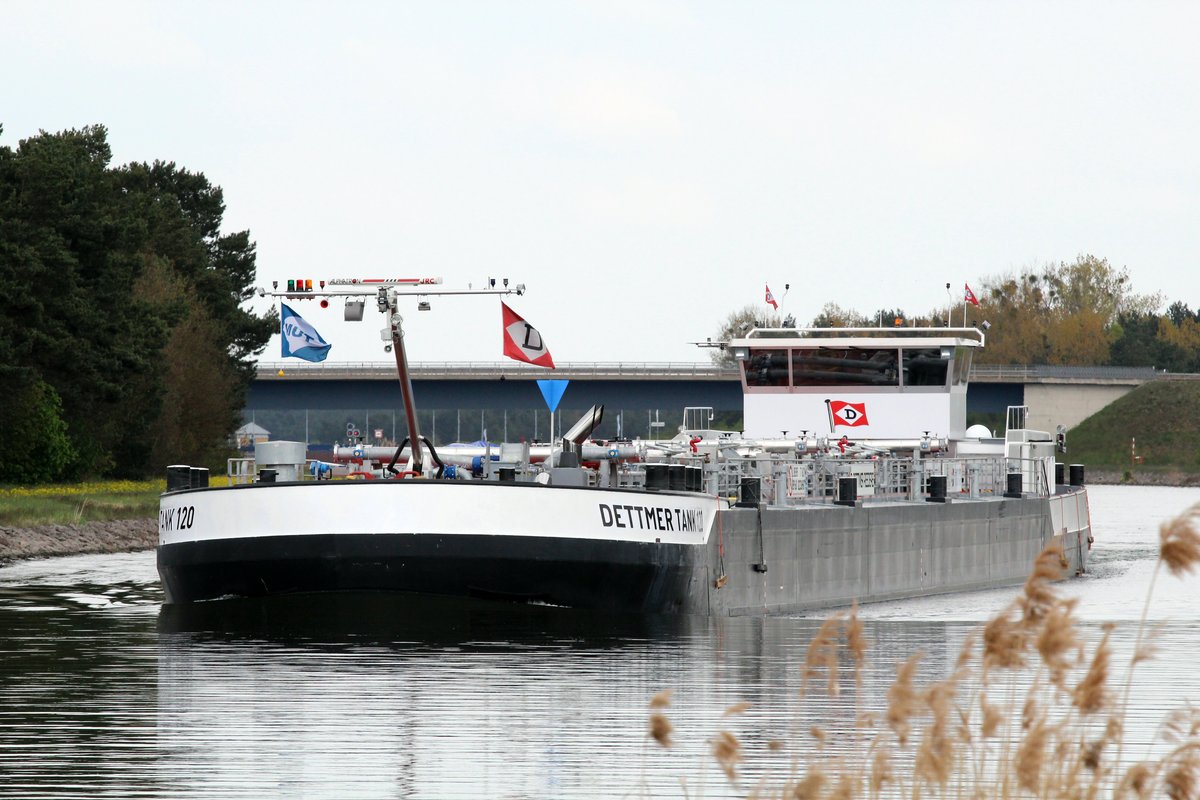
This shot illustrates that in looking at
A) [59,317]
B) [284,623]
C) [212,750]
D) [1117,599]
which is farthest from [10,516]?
[212,750]

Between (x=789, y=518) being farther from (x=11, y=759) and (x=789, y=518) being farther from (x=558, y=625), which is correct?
(x=11, y=759)

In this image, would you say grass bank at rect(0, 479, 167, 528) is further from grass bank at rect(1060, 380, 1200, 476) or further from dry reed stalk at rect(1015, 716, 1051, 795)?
grass bank at rect(1060, 380, 1200, 476)

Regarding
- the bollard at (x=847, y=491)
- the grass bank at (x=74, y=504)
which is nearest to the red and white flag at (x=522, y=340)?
the bollard at (x=847, y=491)

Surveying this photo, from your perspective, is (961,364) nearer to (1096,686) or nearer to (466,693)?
(466,693)

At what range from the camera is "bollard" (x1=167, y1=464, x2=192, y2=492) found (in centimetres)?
2509

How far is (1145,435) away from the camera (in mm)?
119562

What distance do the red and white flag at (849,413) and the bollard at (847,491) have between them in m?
8.22

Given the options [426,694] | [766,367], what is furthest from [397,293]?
[766,367]

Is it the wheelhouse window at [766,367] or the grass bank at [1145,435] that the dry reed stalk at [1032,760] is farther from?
the grass bank at [1145,435]

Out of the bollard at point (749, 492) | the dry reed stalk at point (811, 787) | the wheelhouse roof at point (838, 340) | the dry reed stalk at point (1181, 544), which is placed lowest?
the dry reed stalk at point (811, 787)

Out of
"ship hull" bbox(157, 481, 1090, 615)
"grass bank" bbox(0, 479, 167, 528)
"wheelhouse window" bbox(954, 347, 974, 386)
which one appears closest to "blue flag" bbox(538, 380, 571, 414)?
"ship hull" bbox(157, 481, 1090, 615)

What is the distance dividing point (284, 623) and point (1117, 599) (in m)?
15.4

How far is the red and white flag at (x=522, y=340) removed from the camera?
22.9 m

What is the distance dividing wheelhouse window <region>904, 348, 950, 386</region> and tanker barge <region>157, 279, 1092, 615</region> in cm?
3
